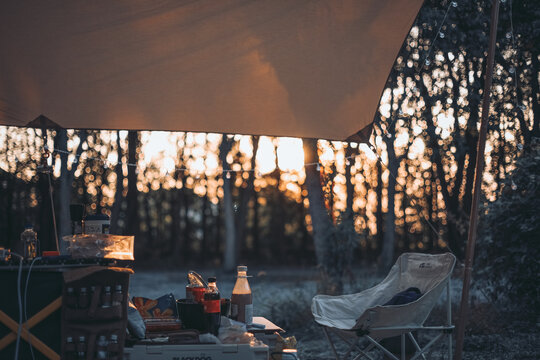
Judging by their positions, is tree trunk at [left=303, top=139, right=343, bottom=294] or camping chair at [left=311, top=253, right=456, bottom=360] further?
tree trunk at [left=303, top=139, right=343, bottom=294]

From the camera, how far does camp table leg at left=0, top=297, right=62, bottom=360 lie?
2156 mm

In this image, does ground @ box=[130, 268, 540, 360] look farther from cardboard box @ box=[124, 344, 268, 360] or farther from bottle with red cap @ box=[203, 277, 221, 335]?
cardboard box @ box=[124, 344, 268, 360]

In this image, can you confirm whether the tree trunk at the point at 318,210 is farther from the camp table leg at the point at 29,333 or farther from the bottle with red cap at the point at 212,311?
the camp table leg at the point at 29,333

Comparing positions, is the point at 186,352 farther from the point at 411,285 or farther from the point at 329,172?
the point at 329,172

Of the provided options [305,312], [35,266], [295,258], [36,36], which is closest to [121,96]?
[36,36]

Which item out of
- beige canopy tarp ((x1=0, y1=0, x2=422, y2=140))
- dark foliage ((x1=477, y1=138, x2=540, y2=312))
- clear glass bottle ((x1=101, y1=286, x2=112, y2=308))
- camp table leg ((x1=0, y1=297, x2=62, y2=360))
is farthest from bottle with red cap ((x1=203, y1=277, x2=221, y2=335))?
dark foliage ((x1=477, y1=138, x2=540, y2=312))

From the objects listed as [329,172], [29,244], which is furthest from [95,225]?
[329,172]

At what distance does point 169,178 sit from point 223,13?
14.0 metres

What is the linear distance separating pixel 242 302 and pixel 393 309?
83 centimetres

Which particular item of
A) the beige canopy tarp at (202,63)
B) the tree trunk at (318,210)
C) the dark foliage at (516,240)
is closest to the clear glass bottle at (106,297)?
the beige canopy tarp at (202,63)

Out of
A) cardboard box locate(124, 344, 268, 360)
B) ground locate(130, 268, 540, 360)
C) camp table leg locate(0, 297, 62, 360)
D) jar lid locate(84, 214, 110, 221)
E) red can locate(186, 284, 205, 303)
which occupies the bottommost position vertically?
ground locate(130, 268, 540, 360)

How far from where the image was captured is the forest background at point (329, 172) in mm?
5992

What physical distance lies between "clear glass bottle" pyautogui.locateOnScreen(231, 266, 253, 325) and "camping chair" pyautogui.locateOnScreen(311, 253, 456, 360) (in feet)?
2.07

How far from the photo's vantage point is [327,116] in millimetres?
3898
